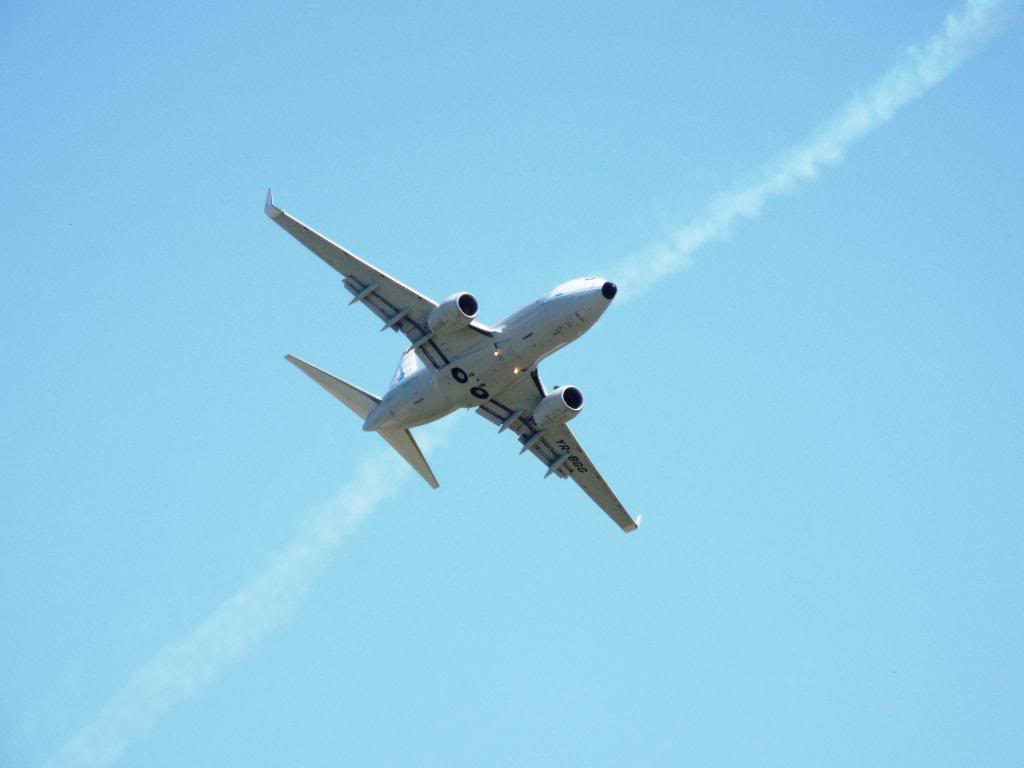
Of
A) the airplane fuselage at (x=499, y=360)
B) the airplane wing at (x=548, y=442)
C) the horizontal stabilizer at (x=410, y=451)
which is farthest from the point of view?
the horizontal stabilizer at (x=410, y=451)

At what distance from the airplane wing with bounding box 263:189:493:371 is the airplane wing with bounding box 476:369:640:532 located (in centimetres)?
381

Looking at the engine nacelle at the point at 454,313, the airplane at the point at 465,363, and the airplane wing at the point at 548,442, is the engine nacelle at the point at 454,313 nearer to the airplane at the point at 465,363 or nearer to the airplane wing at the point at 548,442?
the airplane at the point at 465,363

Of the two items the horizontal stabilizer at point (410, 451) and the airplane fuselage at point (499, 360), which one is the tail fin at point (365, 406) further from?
the airplane fuselage at point (499, 360)

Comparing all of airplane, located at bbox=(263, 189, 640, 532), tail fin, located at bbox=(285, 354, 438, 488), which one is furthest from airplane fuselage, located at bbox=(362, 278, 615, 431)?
tail fin, located at bbox=(285, 354, 438, 488)

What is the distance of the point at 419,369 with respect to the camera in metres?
54.7

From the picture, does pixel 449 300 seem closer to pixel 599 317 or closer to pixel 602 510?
pixel 599 317

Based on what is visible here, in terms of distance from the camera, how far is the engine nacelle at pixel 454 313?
166 ft

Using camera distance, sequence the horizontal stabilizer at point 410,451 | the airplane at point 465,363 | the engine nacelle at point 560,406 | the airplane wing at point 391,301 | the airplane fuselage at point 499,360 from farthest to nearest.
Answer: the horizontal stabilizer at point 410,451 → the engine nacelle at point 560,406 → the airplane wing at point 391,301 → the airplane at point 465,363 → the airplane fuselage at point 499,360

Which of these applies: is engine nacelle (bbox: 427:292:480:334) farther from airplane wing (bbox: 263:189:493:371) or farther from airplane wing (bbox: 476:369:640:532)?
airplane wing (bbox: 476:369:640:532)

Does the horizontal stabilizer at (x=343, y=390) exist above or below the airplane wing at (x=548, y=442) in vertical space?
below

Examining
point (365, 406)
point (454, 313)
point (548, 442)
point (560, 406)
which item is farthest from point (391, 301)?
point (548, 442)

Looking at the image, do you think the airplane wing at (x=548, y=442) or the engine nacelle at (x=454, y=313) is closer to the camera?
the engine nacelle at (x=454, y=313)

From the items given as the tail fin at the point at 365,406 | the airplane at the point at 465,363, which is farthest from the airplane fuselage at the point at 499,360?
the tail fin at the point at 365,406

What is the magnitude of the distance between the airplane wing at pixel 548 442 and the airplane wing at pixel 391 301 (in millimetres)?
3810
